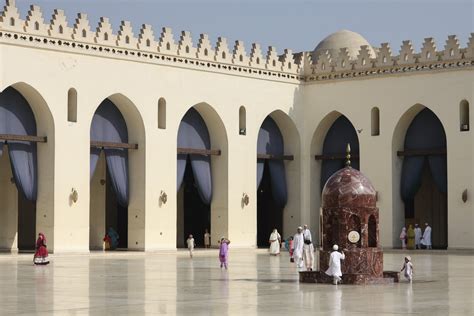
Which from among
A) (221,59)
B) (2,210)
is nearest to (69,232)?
(2,210)

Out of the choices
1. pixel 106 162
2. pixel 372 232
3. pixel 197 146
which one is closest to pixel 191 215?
pixel 197 146

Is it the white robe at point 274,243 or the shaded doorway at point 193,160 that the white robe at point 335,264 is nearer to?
the white robe at point 274,243

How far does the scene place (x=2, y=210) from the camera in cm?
3391

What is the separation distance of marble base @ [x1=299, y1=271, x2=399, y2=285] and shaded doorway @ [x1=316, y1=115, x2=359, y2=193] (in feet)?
58.8

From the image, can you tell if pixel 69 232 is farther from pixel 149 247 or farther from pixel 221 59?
pixel 221 59

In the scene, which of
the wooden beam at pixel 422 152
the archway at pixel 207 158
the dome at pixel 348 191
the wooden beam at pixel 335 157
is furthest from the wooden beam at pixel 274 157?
the dome at pixel 348 191

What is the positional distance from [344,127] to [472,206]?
5917 mm

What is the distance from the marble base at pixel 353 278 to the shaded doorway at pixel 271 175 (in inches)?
688

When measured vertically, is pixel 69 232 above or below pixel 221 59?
below

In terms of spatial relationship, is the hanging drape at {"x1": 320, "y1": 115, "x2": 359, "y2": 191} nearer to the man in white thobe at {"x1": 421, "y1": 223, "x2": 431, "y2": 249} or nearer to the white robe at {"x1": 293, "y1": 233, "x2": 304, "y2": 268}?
the man in white thobe at {"x1": 421, "y1": 223, "x2": 431, "y2": 249}

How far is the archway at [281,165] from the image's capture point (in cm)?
3878

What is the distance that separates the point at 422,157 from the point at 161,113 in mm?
8880

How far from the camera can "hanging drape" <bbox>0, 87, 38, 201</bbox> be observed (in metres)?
31.3

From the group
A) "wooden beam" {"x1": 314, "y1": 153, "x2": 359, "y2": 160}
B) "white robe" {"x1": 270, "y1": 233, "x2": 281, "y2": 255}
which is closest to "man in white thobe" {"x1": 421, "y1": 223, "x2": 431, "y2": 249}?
"wooden beam" {"x1": 314, "y1": 153, "x2": 359, "y2": 160}
